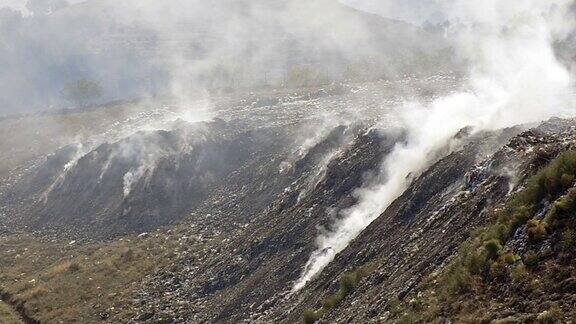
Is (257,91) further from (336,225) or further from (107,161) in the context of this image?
(336,225)

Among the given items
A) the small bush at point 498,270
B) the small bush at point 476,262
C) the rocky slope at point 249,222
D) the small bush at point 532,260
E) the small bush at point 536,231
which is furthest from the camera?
the rocky slope at point 249,222

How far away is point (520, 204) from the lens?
16.8 m

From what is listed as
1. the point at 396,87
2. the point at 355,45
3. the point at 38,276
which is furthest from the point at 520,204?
the point at 355,45

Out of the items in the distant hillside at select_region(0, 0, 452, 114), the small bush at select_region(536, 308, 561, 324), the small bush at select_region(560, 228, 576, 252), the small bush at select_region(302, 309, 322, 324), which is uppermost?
the distant hillside at select_region(0, 0, 452, 114)

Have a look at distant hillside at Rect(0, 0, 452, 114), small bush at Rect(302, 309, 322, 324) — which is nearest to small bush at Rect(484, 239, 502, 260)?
small bush at Rect(302, 309, 322, 324)

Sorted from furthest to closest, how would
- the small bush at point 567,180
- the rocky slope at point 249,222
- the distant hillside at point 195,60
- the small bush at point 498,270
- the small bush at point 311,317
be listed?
the distant hillside at point 195,60 → the small bush at point 311,317 → the rocky slope at point 249,222 → the small bush at point 567,180 → the small bush at point 498,270

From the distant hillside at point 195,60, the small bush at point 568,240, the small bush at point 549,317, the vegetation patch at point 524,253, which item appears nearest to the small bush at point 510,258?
the vegetation patch at point 524,253

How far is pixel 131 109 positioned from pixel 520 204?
9947cm

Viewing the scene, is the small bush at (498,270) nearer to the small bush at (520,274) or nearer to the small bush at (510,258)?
the small bush at (510,258)

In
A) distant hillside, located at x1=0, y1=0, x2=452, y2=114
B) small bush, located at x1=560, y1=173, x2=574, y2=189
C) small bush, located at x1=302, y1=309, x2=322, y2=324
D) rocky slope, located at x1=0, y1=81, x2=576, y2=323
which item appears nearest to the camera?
small bush, located at x1=560, y1=173, x2=574, y2=189

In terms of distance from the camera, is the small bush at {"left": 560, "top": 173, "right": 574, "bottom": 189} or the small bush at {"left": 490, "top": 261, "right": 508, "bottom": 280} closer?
the small bush at {"left": 490, "top": 261, "right": 508, "bottom": 280}

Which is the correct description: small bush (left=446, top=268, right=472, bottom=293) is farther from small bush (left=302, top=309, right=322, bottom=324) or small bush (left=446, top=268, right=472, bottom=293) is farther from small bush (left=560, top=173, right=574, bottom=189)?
small bush (left=302, top=309, right=322, bottom=324)

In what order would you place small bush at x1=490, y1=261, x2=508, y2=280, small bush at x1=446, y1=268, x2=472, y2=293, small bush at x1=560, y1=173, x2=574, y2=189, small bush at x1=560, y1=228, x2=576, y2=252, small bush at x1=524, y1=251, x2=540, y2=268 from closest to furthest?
small bush at x1=560, y1=228, x2=576, y2=252 → small bush at x1=524, y1=251, x2=540, y2=268 → small bush at x1=490, y1=261, x2=508, y2=280 → small bush at x1=446, y1=268, x2=472, y2=293 → small bush at x1=560, y1=173, x2=574, y2=189

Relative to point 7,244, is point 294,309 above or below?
below
